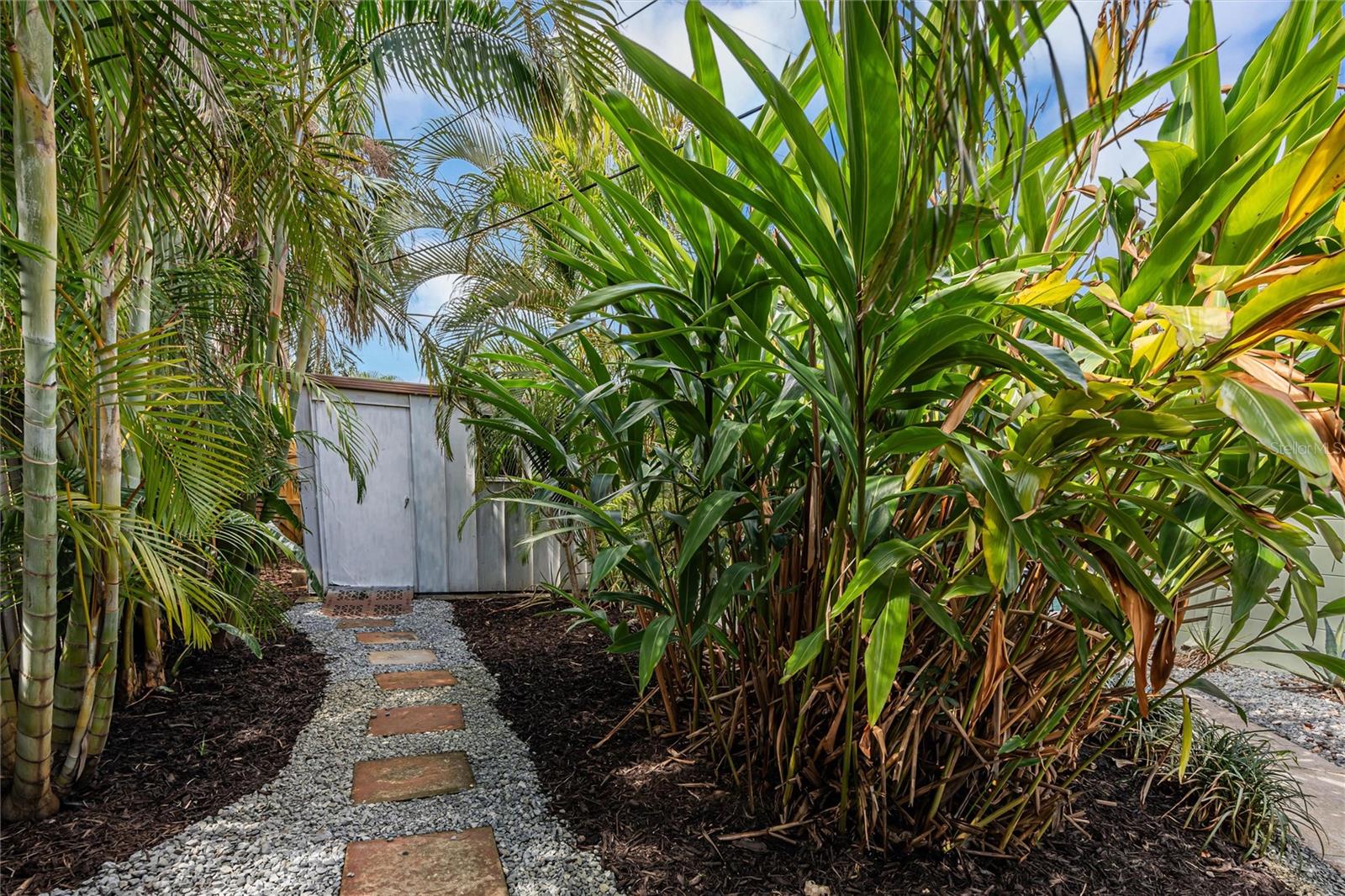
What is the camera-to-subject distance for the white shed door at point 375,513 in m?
4.02

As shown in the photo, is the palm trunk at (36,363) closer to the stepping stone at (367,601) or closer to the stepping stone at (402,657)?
the stepping stone at (402,657)

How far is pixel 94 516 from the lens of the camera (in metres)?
1.18

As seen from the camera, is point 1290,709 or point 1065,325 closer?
point 1065,325

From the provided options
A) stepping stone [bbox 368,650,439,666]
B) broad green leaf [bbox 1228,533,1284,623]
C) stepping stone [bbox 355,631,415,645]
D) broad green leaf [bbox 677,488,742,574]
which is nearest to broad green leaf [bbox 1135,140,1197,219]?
broad green leaf [bbox 1228,533,1284,623]

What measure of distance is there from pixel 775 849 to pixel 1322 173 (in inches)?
47.1

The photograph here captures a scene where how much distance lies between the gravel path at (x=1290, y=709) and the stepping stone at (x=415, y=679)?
271 centimetres

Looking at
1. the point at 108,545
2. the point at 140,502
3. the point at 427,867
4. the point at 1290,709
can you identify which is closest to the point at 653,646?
the point at 427,867

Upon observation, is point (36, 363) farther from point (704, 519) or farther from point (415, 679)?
point (415, 679)

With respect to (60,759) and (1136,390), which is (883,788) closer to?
(1136,390)

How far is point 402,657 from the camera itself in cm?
260

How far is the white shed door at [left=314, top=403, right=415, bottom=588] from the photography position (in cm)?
402

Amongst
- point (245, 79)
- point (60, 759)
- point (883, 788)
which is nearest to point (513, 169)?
point (245, 79)

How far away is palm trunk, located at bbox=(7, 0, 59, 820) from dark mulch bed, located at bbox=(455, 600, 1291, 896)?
99 centimetres

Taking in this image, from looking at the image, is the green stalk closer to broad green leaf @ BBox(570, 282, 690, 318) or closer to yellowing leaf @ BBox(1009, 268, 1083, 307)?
broad green leaf @ BBox(570, 282, 690, 318)
